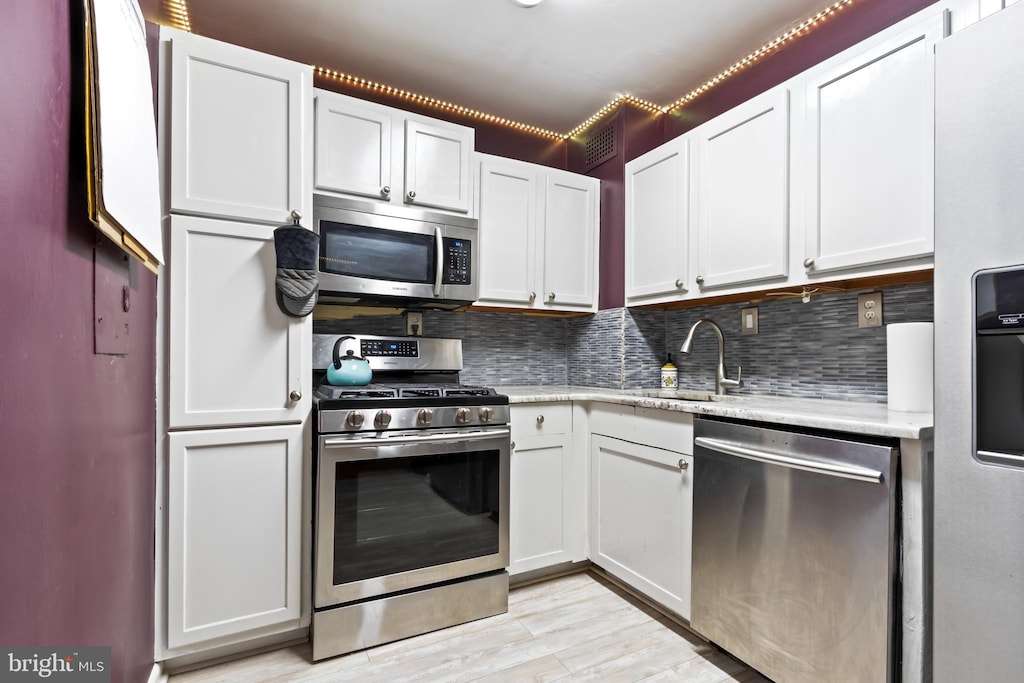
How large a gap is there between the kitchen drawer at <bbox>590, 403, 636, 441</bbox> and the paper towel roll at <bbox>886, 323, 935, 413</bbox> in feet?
2.98

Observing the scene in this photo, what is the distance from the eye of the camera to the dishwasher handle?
1.25 meters

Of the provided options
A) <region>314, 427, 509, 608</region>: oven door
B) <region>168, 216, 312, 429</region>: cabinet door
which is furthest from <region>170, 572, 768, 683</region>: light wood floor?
<region>168, 216, 312, 429</region>: cabinet door

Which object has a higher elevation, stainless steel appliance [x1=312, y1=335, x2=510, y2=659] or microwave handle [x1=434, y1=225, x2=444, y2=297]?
microwave handle [x1=434, y1=225, x2=444, y2=297]

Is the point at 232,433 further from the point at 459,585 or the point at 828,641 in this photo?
the point at 828,641

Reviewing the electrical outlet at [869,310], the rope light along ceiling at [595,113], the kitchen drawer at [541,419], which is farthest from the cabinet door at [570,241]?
the electrical outlet at [869,310]

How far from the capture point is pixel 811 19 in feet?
6.55

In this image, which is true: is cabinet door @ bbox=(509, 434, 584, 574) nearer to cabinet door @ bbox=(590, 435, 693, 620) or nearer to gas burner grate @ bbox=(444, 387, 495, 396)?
cabinet door @ bbox=(590, 435, 693, 620)

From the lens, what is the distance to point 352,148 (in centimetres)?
203

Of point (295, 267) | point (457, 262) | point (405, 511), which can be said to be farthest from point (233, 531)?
point (457, 262)

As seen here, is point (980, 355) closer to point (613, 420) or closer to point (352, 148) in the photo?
point (613, 420)

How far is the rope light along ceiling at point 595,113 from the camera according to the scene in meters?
1.98

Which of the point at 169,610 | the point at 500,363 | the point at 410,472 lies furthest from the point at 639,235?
the point at 169,610

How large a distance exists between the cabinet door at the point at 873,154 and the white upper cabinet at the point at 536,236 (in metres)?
1.21

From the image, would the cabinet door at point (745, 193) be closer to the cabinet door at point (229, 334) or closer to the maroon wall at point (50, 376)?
the cabinet door at point (229, 334)
